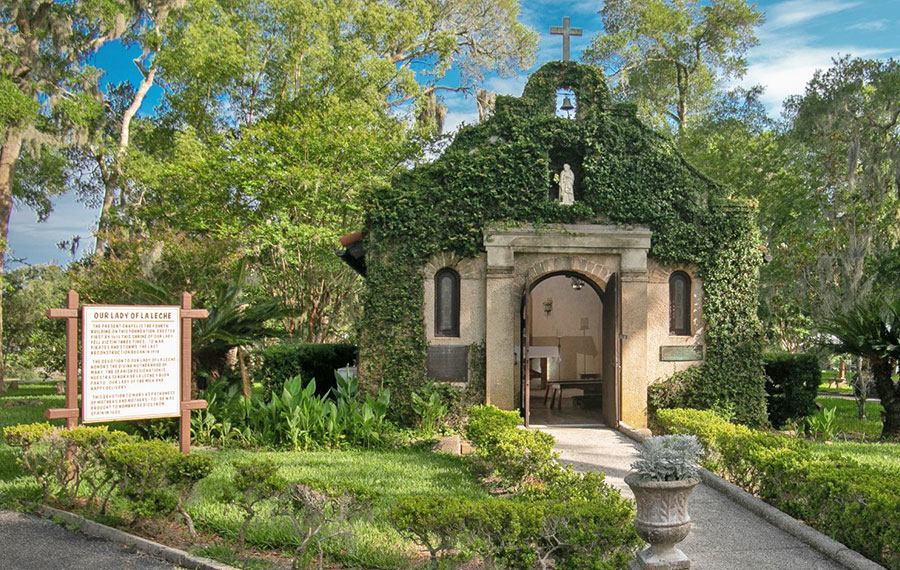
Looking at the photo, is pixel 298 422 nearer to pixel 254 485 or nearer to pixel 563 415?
pixel 254 485

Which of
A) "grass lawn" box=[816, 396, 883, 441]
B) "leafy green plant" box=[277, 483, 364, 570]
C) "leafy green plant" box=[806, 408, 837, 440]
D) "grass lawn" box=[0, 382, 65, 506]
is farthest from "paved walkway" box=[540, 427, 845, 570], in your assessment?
"grass lawn" box=[0, 382, 65, 506]

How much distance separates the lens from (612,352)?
1207 cm

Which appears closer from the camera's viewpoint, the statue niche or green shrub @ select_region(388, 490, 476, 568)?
green shrub @ select_region(388, 490, 476, 568)

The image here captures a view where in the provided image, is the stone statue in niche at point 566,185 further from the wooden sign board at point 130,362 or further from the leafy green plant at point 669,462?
the leafy green plant at point 669,462

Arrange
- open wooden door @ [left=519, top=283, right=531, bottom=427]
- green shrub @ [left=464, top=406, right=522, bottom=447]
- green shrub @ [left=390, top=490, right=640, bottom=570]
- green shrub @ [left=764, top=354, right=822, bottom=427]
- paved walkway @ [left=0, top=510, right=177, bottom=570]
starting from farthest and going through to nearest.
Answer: green shrub @ [left=764, top=354, right=822, bottom=427] → open wooden door @ [left=519, top=283, right=531, bottom=427] → green shrub @ [left=464, top=406, right=522, bottom=447] → paved walkway @ [left=0, top=510, right=177, bottom=570] → green shrub @ [left=390, top=490, right=640, bottom=570]

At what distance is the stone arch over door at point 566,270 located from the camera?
11875mm

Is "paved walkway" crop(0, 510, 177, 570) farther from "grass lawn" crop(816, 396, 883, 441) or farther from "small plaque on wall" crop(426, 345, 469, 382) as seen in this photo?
"grass lawn" crop(816, 396, 883, 441)

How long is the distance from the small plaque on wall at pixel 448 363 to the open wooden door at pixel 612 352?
2.64 m

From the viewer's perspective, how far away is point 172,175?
64.1ft

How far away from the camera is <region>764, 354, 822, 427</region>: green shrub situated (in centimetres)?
1310

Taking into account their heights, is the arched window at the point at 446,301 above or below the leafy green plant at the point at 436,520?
above

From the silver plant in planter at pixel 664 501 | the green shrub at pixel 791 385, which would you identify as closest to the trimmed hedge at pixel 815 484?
the silver plant in planter at pixel 664 501

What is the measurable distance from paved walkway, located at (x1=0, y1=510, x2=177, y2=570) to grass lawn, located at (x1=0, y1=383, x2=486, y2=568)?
2.11 feet

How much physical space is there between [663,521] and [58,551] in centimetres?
538
